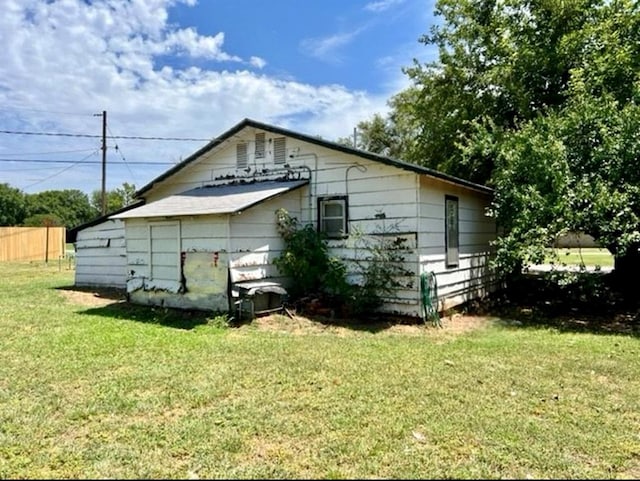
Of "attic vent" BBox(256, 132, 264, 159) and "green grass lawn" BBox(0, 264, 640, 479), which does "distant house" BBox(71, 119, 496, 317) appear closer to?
"attic vent" BBox(256, 132, 264, 159)

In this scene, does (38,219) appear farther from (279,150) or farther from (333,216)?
(333,216)

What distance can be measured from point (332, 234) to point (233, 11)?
6.45 metres

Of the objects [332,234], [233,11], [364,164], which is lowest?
[332,234]

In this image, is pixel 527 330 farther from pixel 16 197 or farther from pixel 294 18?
pixel 16 197

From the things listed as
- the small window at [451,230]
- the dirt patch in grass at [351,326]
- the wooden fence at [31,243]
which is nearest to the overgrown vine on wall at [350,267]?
the dirt patch in grass at [351,326]

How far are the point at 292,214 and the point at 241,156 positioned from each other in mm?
2515

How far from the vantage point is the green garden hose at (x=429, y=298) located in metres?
8.49

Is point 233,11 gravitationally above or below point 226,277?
above

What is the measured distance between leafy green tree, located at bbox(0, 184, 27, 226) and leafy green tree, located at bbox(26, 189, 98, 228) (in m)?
1.31

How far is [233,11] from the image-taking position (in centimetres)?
1152

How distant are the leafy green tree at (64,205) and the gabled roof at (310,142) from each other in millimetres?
60459

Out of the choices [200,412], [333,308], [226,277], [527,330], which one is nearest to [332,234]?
[333,308]

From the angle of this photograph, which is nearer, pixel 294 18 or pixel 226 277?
pixel 226 277

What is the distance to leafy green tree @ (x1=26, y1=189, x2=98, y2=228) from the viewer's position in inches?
2584
